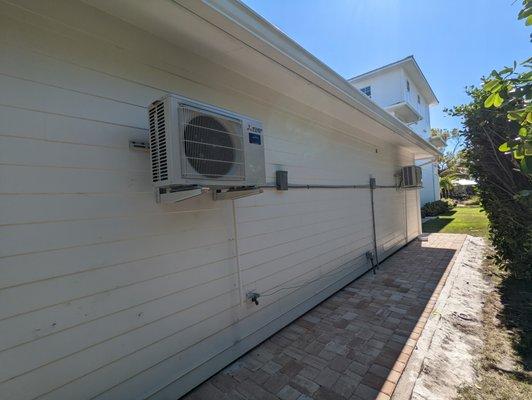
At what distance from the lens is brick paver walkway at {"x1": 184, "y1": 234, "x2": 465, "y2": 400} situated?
7.51 ft

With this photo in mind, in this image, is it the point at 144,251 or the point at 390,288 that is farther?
A: the point at 390,288

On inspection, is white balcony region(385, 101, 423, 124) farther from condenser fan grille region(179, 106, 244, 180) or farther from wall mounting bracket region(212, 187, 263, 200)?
condenser fan grille region(179, 106, 244, 180)

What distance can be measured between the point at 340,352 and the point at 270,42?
2.98 metres

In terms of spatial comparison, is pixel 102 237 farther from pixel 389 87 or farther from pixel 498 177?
pixel 389 87

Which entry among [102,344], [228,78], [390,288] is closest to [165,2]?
[228,78]

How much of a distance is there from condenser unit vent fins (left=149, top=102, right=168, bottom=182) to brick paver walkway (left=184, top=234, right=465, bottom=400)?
182 centimetres

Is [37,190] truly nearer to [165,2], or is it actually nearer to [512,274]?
[165,2]

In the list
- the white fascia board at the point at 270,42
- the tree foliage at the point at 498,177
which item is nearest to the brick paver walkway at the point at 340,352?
the tree foliage at the point at 498,177

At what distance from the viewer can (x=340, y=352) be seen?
2.79 metres

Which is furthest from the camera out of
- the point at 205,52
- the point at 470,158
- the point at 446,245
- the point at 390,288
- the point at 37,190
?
the point at 446,245

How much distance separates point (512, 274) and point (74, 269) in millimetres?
6097

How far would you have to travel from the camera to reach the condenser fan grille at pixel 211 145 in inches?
71.3

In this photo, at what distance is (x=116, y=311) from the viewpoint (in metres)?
1.90

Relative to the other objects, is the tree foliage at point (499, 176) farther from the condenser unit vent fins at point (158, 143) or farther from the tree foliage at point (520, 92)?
the condenser unit vent fins at point (158, 143)
